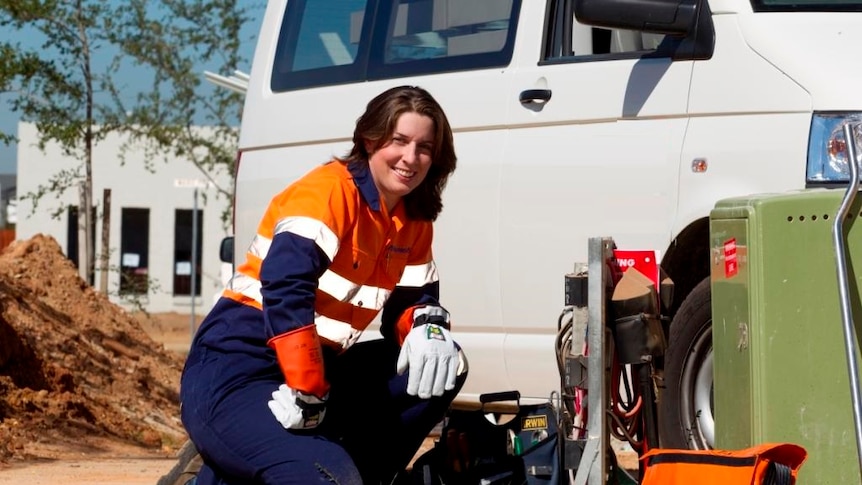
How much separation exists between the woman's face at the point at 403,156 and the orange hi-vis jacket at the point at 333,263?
43mm

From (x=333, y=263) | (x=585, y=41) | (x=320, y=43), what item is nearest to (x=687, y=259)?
(x=585, y=41)

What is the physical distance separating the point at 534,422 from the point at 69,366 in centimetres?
690

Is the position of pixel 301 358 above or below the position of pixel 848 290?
below

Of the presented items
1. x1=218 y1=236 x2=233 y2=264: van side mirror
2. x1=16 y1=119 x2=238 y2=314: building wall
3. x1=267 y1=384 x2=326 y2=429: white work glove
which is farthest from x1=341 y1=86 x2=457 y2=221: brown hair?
x1=16 y1=119 x2=238 y2=314: building wall

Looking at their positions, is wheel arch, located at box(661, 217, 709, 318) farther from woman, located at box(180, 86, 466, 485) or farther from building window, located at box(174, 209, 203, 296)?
building window, located at box(174, 209, 203, 296)

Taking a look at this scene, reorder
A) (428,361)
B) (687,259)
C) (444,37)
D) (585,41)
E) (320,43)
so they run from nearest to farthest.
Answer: (428,361), (687,259), (585,41), (444,37), (320,43)

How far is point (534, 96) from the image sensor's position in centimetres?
585

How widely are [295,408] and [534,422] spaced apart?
770 millimetres

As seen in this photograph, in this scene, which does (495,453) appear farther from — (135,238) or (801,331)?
(135,238)

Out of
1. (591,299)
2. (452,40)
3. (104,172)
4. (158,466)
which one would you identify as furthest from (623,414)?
(104,172)

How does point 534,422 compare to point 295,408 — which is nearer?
point 295,408

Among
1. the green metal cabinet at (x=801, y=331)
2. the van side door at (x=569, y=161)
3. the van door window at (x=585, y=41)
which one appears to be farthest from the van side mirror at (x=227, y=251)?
the green metal cabinet at (x=801, y=331)

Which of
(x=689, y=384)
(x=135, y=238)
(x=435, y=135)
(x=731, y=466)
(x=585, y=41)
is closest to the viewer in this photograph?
(x=731, y=466)

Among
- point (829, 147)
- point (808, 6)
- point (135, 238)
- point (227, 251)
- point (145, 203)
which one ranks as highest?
point (145, 203)
